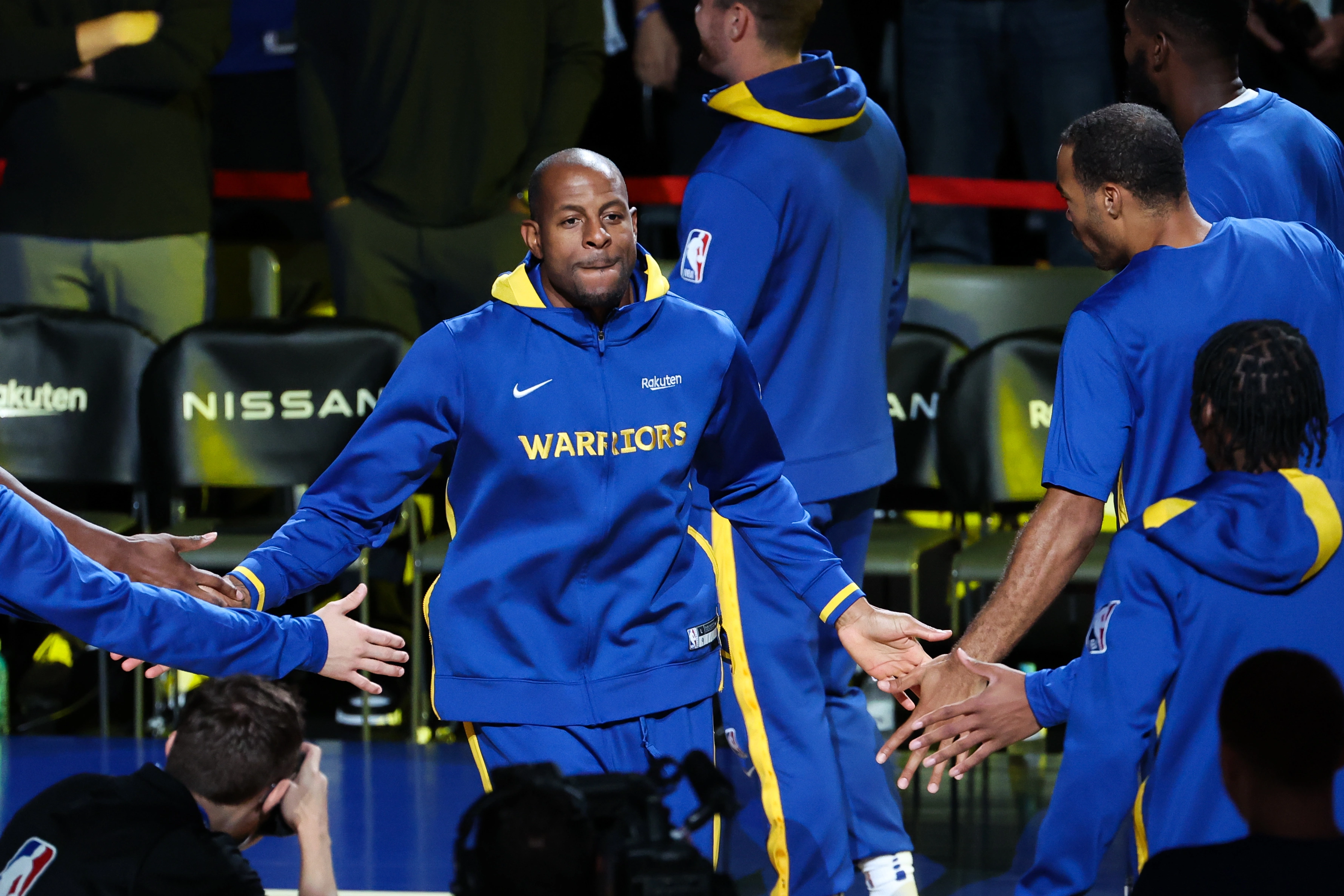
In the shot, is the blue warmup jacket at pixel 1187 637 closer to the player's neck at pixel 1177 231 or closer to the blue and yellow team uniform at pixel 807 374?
the player's neck at pixel 1177 231

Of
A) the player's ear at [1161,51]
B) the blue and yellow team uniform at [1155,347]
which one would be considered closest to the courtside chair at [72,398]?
the player's ear at [1161,51]

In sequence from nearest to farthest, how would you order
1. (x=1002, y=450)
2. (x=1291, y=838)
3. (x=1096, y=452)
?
(x=1291, y=838) → (x=1096, y=452) → (x=1002, y=450)

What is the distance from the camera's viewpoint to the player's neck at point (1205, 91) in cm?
365

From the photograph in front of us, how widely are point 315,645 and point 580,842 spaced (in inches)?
37.2

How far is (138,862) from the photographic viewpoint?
2613 millimetres

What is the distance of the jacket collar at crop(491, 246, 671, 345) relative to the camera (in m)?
3.04

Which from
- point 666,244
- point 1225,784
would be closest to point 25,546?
point 1225,784

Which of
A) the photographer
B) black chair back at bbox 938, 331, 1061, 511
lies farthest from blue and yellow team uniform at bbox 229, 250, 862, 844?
black chair back at bbox 938, 331, 1061, 511

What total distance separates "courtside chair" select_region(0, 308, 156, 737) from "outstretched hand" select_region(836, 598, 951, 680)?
3.76m

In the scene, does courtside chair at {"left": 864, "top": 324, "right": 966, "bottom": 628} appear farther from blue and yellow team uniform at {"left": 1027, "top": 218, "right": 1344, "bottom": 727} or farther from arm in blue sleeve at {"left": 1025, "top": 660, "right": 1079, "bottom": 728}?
arm in blue sleeve at {"left": 1025, "top": 660, "right": 1079, "bottom": 728}

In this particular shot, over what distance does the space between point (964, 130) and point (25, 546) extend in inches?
182

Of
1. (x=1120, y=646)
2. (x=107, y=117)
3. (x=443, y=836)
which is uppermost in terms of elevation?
(x=107, y=117)

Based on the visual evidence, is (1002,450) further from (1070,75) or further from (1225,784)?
(1225,784)

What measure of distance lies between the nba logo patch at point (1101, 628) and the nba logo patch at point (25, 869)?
1.64 m
